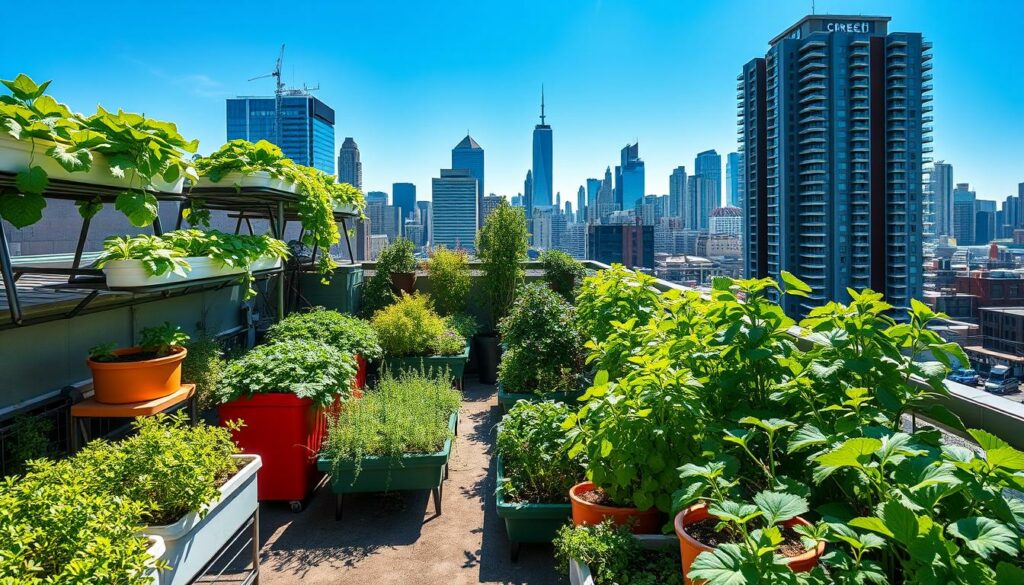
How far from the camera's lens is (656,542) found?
2.12m

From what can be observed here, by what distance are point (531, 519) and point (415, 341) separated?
3.25 m

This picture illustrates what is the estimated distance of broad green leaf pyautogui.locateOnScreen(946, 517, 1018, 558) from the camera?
1.02m

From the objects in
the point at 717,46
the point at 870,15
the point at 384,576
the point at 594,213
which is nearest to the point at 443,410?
the point at 384,576

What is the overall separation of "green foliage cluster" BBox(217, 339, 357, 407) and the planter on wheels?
312 centimetres

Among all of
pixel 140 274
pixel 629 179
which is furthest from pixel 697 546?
pixel 629 179

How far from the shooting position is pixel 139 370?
2.61 meters

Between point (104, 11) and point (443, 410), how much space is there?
562 centimetres

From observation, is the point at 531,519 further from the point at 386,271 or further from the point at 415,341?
the point at 386,271

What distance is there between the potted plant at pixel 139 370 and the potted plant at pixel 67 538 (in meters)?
1.01

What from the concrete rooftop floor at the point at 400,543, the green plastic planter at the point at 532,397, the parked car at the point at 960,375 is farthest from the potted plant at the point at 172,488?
the green plastic planter at the point at 532,397

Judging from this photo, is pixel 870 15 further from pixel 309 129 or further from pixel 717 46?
pixel 309 129

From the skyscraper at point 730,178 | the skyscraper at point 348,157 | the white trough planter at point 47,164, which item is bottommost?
the white trough planter at point 47,164

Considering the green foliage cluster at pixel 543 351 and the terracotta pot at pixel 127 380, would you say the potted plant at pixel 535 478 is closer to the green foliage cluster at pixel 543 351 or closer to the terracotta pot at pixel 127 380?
the green foliage cluster at pixel 543 351

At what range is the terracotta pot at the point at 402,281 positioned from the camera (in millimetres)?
7211
